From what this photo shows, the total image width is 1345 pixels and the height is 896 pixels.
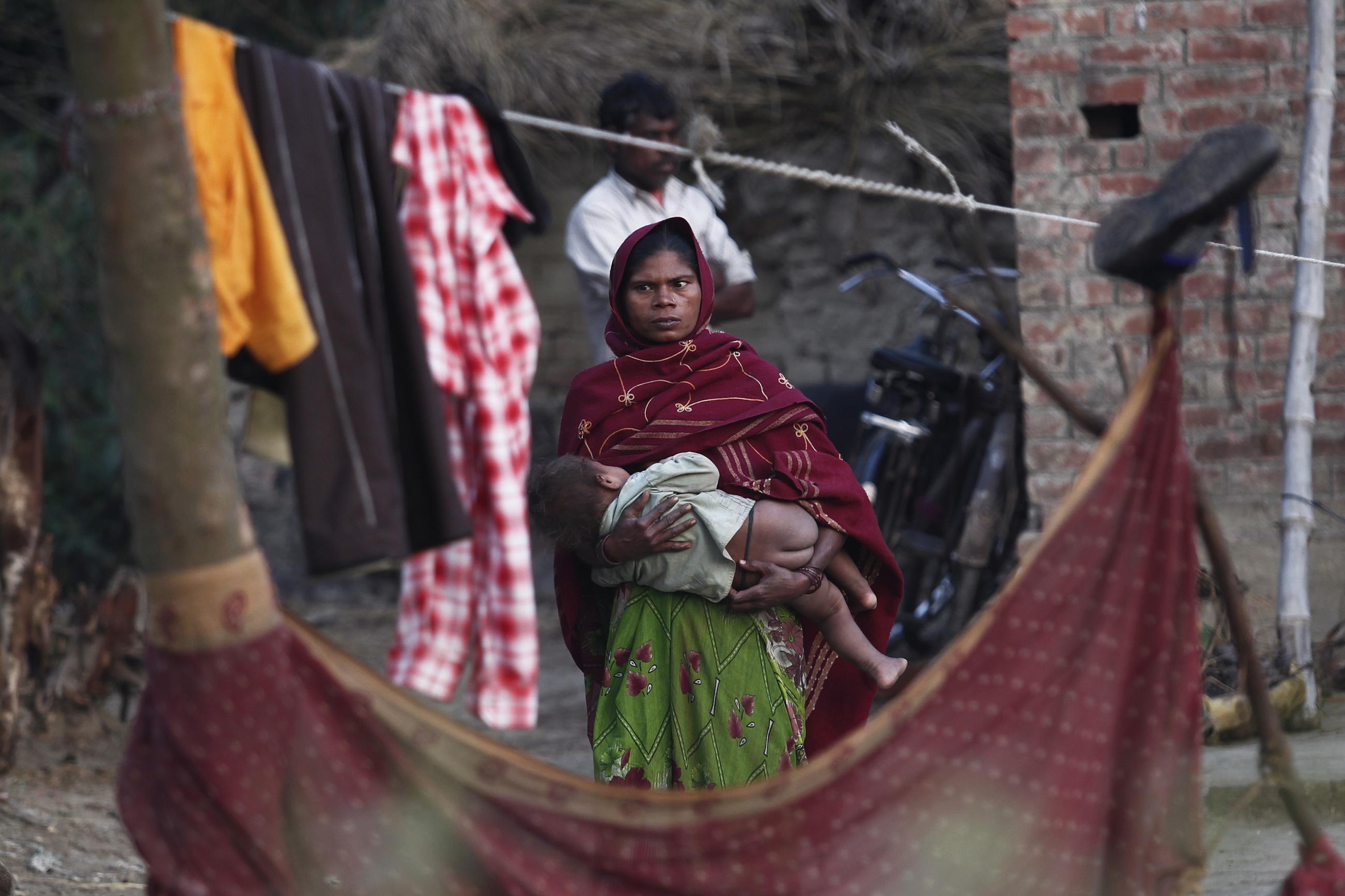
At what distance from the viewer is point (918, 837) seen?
6.43ft

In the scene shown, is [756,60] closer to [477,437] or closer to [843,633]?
[477,437]

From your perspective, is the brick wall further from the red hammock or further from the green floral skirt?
the red hammock

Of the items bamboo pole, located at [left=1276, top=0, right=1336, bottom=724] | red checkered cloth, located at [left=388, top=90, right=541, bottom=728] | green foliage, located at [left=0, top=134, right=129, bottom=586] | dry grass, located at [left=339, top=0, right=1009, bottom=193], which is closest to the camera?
red checkered cloth, located at [left=388, top=90, right=541, bottom=728]

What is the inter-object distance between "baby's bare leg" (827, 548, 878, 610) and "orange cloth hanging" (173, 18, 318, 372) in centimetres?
101

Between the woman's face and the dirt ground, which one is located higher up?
the woman's face

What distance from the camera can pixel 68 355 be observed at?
315 inches

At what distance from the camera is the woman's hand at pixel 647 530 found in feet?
7.88

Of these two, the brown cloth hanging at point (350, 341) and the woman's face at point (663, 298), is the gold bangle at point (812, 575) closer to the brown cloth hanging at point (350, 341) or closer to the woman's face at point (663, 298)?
the woman's face at point (663, 298)

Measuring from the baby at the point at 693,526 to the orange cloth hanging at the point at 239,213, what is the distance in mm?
515

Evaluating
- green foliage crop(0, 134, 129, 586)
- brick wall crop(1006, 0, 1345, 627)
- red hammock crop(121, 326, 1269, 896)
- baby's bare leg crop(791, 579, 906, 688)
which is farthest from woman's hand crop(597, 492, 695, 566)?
green foliage crop(0, 134, 129, 586)

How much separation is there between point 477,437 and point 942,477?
234 cm

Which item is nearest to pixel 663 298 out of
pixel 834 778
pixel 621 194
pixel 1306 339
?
pixel 834 778

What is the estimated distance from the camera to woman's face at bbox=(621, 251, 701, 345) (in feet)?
8.42

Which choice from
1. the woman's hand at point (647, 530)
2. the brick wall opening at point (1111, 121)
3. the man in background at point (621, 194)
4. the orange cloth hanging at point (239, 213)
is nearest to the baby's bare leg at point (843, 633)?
the woman's hand at point (647, 530)
